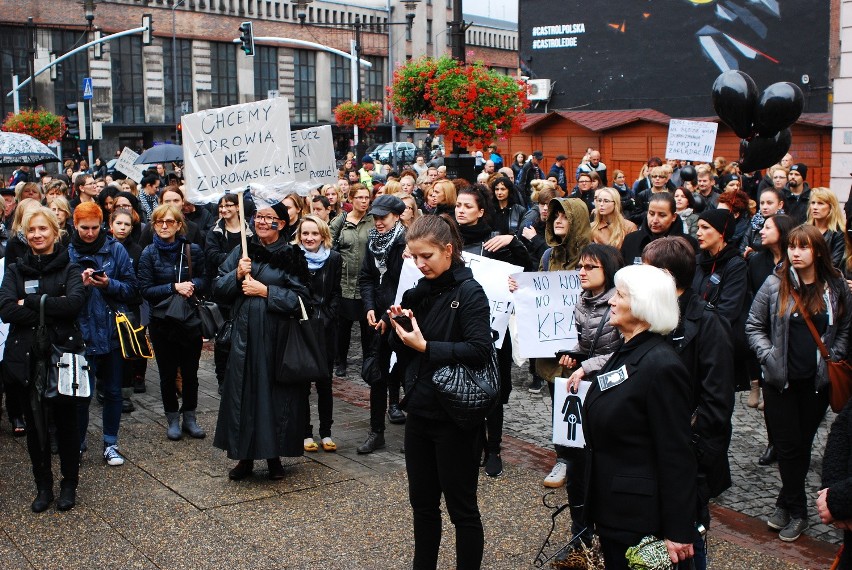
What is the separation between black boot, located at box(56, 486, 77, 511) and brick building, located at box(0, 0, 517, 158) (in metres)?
36.7

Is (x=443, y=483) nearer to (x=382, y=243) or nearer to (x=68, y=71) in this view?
(x=382, y=243)

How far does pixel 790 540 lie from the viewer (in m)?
5.98

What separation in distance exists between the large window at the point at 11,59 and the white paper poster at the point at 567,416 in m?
45.6

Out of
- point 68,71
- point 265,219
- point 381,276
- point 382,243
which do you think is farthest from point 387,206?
point 68,71

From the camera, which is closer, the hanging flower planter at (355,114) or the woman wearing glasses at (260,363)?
the woman wearing glasses at (260,363)

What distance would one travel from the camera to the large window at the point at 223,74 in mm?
55719

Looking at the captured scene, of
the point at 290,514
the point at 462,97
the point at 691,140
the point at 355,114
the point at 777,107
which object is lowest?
the point at 290,514

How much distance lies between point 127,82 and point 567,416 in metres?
49.5

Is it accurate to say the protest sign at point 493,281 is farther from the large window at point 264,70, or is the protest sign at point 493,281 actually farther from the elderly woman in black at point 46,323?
the large window at point 264,70

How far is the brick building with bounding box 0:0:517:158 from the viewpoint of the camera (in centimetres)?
4703

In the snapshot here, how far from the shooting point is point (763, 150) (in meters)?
9.90

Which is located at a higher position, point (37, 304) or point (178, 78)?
point (178, 78)

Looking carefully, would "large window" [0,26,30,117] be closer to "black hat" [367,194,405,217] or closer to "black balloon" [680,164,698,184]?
"black balloon" [680,164,698,184]

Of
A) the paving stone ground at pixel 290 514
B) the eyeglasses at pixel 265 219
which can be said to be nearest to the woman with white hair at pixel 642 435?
the paving stone ground at pixel 290 514
